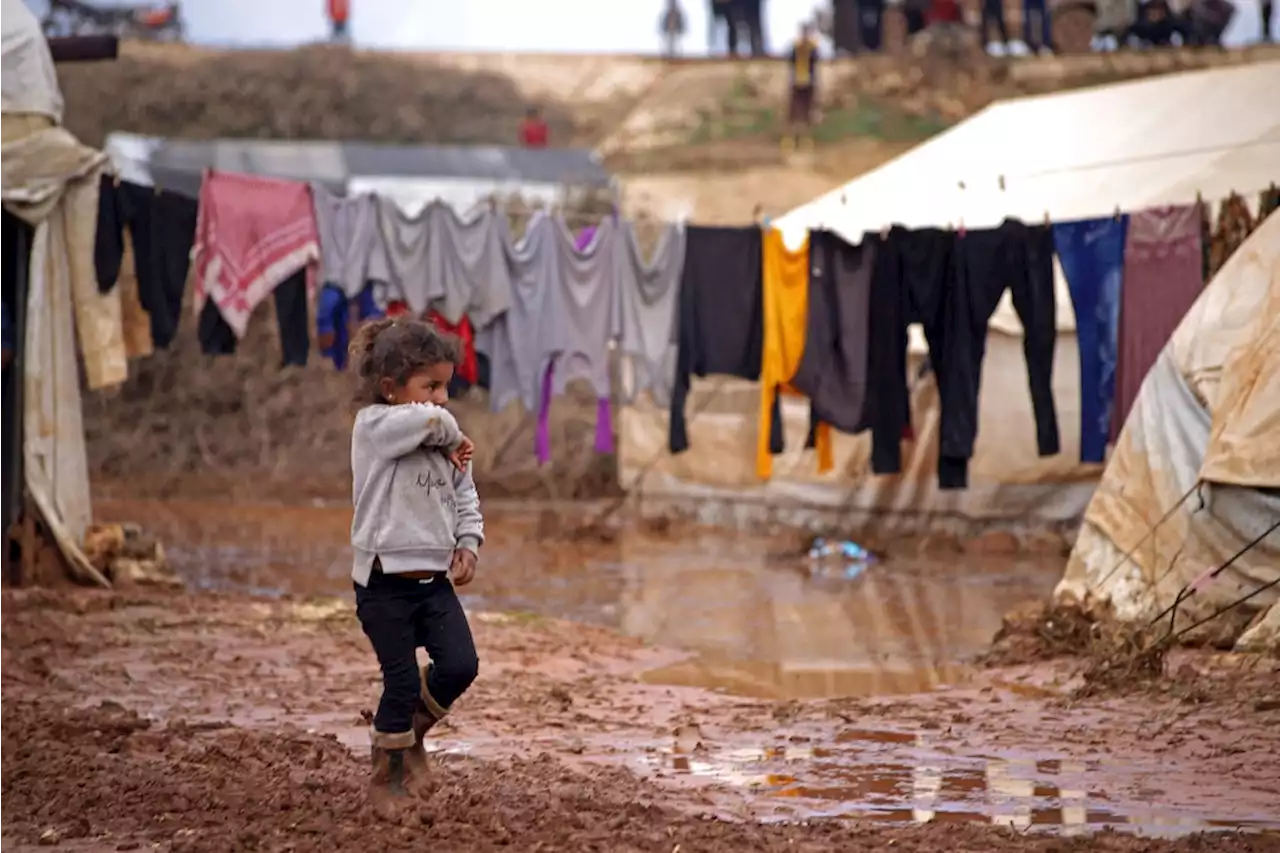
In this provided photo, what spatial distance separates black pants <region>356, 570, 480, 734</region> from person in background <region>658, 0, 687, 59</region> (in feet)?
95.0

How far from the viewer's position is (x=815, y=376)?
12.2 meters

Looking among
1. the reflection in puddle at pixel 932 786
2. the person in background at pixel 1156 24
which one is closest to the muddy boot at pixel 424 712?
the reflection in puddle at pixel 932 786

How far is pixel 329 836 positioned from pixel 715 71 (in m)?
28.6

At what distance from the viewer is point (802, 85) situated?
28594mm

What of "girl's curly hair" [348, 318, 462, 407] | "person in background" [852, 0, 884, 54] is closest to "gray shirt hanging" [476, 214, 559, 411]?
"girl's curly hair" [348, 318, 462, 407]

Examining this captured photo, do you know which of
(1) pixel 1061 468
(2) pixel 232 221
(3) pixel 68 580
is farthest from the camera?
(1) pixel 1061 468

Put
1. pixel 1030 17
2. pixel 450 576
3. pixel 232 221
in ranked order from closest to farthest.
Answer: pixel 450 576
pixel 232 221
pixel 1030 17

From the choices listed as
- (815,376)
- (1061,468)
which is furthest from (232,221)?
(1061,468)

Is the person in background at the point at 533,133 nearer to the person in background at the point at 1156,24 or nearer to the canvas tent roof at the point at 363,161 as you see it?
the canvas tent roof at the point at 363,161

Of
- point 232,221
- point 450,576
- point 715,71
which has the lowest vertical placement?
point 450,576

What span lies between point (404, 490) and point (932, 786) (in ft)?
6.17

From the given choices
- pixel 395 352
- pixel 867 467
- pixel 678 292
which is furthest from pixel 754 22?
pixel 395 352

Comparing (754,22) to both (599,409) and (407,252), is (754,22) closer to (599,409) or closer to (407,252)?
(599,409)

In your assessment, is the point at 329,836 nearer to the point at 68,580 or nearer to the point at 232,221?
the point at 68,580
